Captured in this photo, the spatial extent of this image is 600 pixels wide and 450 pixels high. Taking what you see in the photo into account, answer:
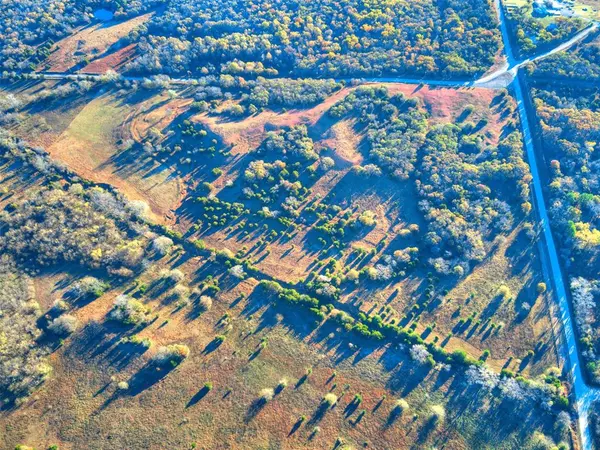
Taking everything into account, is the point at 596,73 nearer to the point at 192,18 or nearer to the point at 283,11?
the point at 283,11

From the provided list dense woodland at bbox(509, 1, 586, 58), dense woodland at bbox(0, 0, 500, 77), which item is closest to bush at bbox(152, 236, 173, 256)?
dense woodland at bbox(0, 0, 500, 77)

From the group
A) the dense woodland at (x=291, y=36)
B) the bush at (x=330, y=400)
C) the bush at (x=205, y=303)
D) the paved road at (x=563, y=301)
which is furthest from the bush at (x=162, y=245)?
the paved road at (x=563, y=301)

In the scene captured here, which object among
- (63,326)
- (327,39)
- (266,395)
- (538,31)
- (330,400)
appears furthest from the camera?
(327,39)

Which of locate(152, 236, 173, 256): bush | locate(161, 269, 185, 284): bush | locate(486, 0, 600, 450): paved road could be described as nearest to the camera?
locate(486, 0, 600, 450): paved road

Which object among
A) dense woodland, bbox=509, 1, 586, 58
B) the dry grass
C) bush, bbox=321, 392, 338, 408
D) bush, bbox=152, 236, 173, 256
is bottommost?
bush, bbox=321, 392, 338, 408

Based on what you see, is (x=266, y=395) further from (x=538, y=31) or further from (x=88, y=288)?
(x=538, y=31)

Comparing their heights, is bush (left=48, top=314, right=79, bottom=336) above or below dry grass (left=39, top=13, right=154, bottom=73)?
below

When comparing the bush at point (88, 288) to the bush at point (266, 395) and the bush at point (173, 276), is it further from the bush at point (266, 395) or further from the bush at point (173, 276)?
the bush at point (266, 395)

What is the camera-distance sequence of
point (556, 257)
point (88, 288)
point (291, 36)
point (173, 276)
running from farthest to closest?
point (291, 36)
point (556, 257)
point (173, 276)
point (88, 288)

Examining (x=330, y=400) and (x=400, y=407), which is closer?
(x=330, y=400)

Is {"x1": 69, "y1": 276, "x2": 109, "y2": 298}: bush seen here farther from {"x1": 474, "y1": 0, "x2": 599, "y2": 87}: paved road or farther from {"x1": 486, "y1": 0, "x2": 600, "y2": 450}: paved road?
{"x1": 474, "y1": 0, "x2": 599, "y2": 87}: paved road

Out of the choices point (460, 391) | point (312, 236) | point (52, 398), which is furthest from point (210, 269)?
point (460, 391)

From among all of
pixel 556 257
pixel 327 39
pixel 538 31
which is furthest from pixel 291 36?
pixel 556 257
